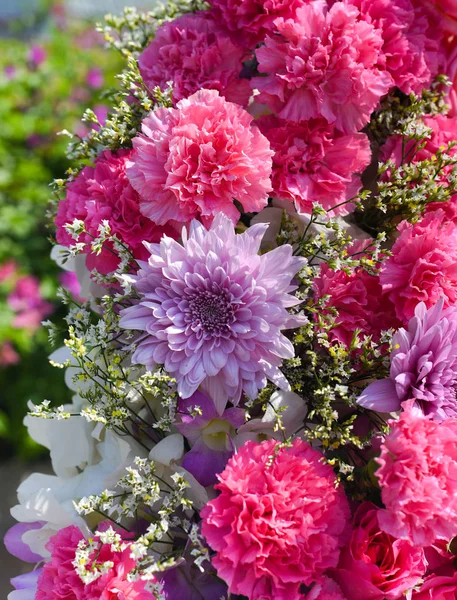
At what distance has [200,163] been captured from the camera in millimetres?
647

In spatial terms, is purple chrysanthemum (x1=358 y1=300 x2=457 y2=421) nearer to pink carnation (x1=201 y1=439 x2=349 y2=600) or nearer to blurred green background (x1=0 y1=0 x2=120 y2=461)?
pink carnation (x1=201 y1=439 x2=349 y2=600)

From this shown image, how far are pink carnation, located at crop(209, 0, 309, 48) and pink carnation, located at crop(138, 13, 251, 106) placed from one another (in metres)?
0.02

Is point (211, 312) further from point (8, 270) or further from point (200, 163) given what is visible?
point (8, 270)

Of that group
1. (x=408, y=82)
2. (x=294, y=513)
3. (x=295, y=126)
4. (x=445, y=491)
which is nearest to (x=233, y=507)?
(x=294, y=513)

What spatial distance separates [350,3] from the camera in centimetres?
74

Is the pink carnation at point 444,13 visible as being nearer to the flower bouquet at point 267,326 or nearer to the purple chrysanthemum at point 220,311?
the flower bouquet at point 267,326

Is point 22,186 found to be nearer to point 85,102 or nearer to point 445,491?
point 85,102

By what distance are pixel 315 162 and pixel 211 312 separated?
0.23m

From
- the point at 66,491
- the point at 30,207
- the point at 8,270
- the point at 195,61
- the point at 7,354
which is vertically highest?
the point at 195,61

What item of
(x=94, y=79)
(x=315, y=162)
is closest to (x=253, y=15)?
(x=315, y=162)

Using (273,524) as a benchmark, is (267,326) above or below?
above

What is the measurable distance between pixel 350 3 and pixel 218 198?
303 mm

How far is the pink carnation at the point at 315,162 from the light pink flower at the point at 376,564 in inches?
13.8

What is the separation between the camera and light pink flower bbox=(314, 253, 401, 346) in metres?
0.68
